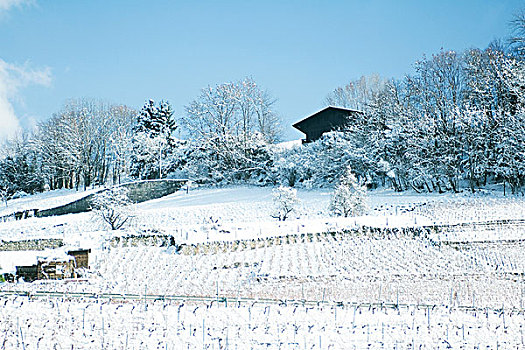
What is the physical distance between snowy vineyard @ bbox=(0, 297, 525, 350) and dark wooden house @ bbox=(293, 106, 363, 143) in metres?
23.3

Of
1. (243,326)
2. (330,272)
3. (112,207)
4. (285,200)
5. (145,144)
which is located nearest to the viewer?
(243,326)

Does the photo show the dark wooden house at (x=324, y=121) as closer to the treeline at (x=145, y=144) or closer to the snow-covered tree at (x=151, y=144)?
the treeline at (x=145, y=144)

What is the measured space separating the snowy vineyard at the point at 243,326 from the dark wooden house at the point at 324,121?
23.3 meters

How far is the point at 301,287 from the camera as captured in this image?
8016mm

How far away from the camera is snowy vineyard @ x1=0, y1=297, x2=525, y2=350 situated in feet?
16.0

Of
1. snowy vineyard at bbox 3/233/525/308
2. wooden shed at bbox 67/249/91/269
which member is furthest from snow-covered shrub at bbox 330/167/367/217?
wooden shed at bbox 67/249/91/269

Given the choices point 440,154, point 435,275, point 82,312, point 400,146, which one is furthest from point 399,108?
point 82,312

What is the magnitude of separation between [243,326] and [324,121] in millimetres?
26299

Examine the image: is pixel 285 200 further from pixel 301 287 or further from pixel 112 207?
pixel 301 287

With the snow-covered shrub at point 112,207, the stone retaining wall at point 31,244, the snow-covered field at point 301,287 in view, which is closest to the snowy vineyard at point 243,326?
the snow-covered field at point 301,287

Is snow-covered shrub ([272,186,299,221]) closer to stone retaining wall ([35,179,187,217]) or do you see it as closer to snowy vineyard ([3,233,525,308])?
snowy vineyard ([3,233,525,308])

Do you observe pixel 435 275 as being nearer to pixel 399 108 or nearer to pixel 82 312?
pixel 82 312

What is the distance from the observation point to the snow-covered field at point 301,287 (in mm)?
5070

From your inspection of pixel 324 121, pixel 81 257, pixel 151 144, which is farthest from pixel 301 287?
pixel 151 144
